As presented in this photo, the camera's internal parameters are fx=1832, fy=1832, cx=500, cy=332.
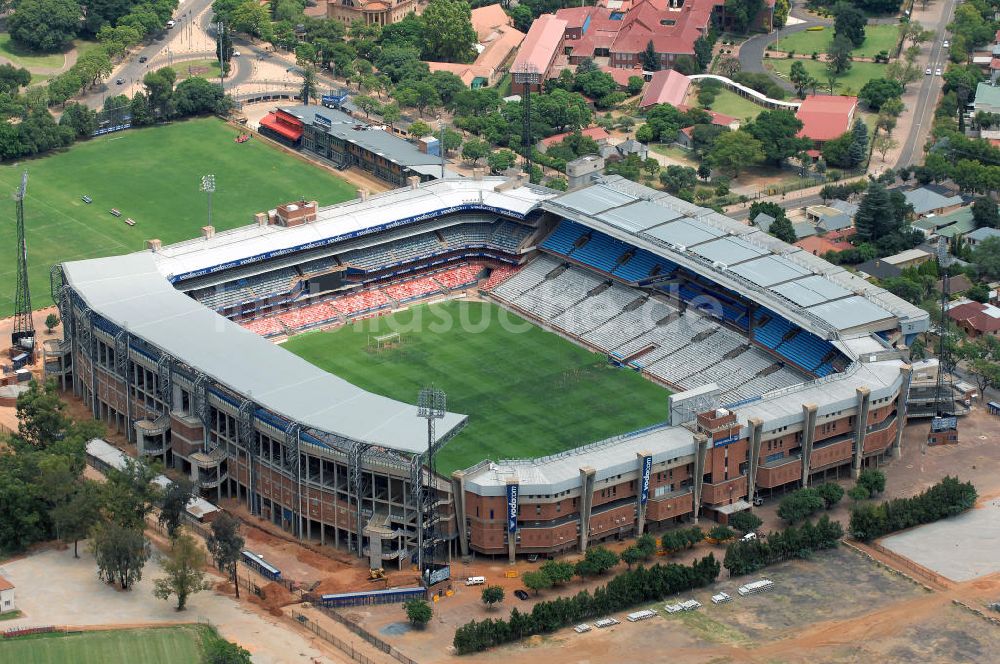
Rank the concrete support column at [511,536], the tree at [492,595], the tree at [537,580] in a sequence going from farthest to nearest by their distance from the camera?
the concrete support column at [511,536], the tree at [537,580], the tree at [492,595]

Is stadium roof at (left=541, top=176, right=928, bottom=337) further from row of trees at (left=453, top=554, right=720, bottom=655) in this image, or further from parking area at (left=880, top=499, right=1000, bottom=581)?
row of trees at (left=453, top=554, right=720, bottom=655)

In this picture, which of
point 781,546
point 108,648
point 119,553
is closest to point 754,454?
point 781,546

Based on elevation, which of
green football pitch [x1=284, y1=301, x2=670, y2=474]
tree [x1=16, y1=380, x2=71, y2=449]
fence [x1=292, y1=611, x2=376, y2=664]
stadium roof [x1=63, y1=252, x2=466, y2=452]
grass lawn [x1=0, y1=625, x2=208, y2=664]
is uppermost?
stadium roof [x1=63, y1=252, x2=466, y2=452]

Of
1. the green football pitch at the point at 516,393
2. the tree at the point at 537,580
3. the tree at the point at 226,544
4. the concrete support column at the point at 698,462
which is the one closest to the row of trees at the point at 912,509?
the concrete support column at the point at 698,462

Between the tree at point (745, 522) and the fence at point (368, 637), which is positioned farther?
the tree at point (745, 522)

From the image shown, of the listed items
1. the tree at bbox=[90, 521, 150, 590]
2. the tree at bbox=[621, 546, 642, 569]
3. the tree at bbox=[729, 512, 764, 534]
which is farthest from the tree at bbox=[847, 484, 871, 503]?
the tree at bbox=[90, 521, 150, 590]

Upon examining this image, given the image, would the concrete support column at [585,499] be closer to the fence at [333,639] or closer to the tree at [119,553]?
the fence at [333,639]
